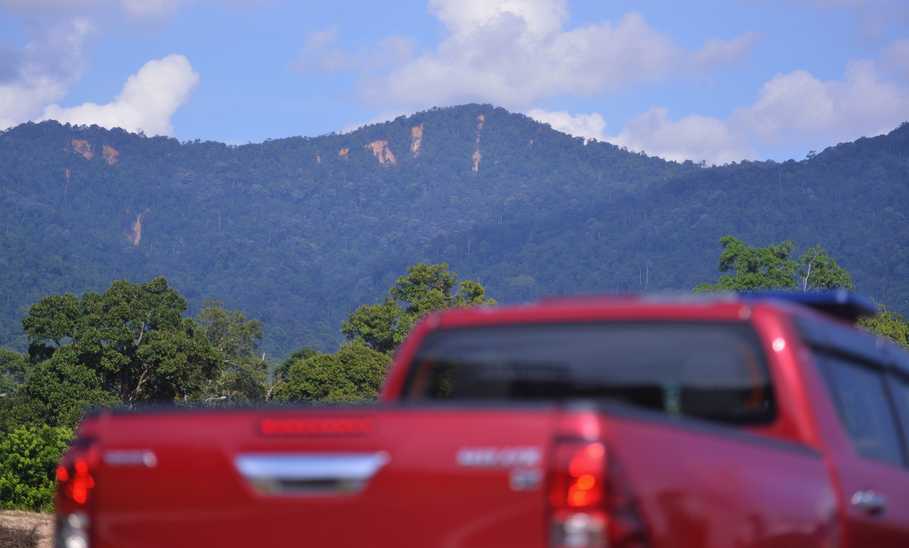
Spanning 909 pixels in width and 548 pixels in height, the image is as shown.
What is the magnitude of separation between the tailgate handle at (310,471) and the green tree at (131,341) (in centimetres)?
6821

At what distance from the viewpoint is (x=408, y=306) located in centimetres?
9544

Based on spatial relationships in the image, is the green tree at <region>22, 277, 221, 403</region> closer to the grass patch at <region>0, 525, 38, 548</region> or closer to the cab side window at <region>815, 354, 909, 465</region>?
the grass patch at <region>0, 525, 38, 548</region>

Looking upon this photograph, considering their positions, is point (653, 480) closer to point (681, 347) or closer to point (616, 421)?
point (616, 421)

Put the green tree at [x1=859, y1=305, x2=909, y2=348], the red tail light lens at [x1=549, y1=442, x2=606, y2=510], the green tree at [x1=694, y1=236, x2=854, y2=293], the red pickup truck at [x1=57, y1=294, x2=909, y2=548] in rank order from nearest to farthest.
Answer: the red tail light lens at [x1=549, y1=442, x2=606, y2=510] < the red pickup truck at [x1=57, y1=294, x2=909, y2=548] < the green tree at [x1=859, y1=305, x2=909, y2=348] < the green tree at [x1=694, y1=236, x2=854, y2=293]

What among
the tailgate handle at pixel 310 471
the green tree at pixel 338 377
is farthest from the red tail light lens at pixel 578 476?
the green tree at pixel 338 377

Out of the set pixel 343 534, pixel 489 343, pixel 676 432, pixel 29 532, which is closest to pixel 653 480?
pixel 676 432

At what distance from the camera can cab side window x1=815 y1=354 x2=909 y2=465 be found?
6297 mm

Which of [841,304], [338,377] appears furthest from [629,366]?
[338,377]

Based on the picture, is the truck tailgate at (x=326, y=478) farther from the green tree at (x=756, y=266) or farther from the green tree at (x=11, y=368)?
the green tree at (x=11, y=368)

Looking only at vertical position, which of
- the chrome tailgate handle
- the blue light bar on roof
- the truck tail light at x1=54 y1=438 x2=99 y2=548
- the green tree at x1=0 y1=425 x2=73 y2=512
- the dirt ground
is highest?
the blue light bar on roof

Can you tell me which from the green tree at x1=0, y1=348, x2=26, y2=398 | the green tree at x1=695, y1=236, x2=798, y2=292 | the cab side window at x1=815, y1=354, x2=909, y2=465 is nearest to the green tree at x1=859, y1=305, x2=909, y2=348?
the green tree at x1=695, y1=236, x2=798, y2=292

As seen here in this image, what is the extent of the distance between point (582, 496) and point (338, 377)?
70.1 metres

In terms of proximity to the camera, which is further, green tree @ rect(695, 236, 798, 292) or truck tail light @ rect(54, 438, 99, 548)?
green tree @ rect(695, 236, 798, 292)

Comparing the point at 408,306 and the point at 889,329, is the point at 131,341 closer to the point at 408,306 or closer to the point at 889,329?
the point at 408,306
